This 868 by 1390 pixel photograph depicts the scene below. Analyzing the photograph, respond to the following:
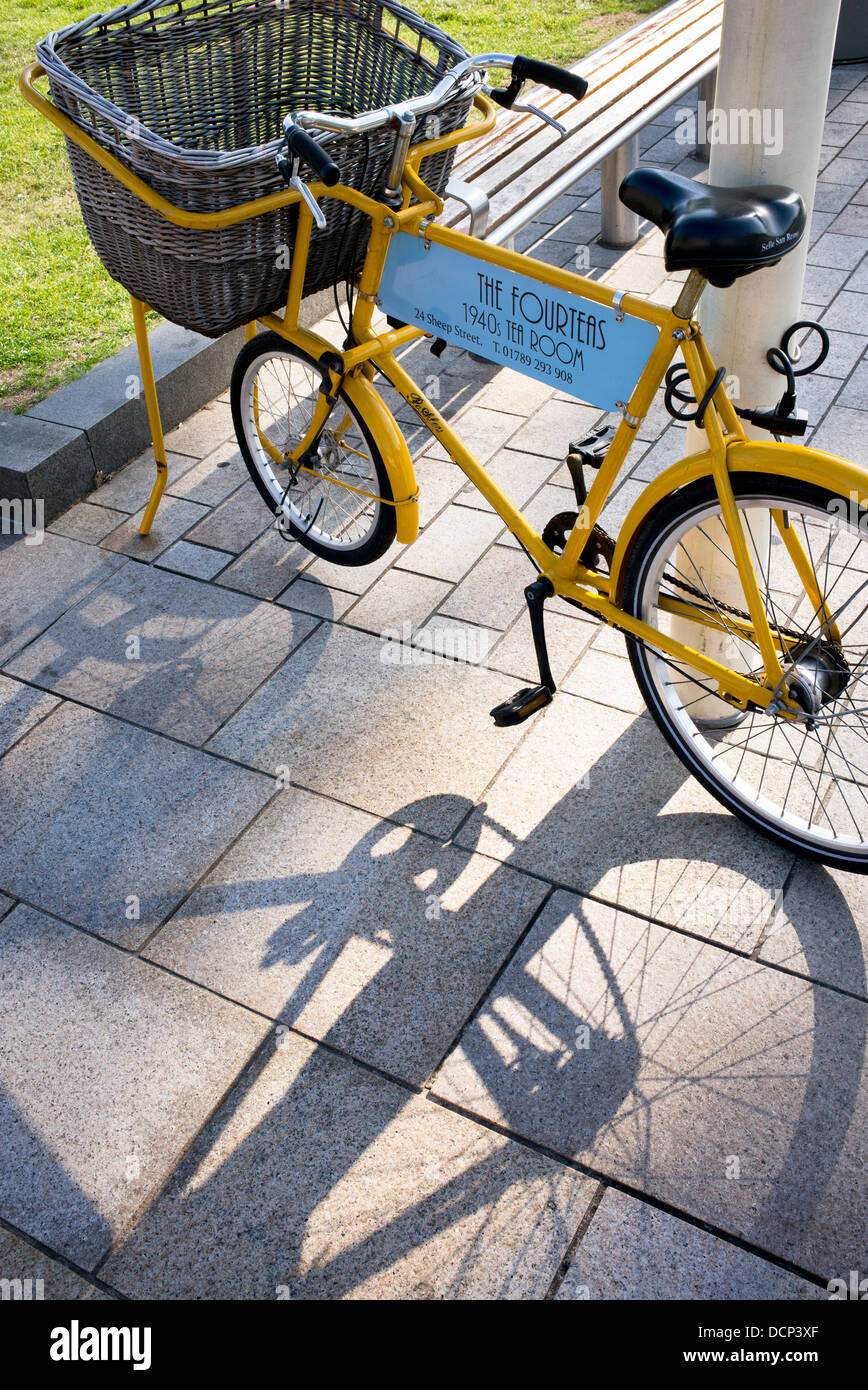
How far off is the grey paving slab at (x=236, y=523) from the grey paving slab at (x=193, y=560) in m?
0.03

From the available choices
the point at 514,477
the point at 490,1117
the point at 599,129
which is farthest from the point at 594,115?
the point at 490,1117

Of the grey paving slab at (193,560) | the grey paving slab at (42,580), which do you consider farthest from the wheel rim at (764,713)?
the grey paving slab at (42,580)

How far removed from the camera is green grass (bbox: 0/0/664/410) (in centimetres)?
468

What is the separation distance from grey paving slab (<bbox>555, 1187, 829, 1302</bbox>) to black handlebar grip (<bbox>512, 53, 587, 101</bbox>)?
2.46 metres

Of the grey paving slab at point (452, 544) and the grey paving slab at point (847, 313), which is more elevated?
the grey paving slab at point (847, 313)

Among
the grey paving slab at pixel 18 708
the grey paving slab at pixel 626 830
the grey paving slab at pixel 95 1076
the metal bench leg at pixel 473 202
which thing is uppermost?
the metal bench leg at pixel 473 202

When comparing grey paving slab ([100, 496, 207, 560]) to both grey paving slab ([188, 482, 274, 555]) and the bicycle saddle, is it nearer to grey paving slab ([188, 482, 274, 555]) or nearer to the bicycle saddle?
grey paving slab ([188, 482, 274, 555])

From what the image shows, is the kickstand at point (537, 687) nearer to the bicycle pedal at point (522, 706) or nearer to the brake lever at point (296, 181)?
the bicycle pedal at point (522, 706)

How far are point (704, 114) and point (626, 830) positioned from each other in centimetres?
502

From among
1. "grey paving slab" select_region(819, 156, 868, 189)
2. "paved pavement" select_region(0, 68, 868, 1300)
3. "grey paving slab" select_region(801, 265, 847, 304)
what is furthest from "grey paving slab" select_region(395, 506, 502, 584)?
"grey paving slab" select_region(819, 156, 868, 189)

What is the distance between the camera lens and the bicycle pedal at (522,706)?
287cm

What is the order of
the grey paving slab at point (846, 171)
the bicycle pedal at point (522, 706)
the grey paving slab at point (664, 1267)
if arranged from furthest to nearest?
the grey paving slab at point (846, 171) < the bicycle pedal at point (522, 706) < the grey paving slab at point (664, 1267)

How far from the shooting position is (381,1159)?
2.25 m
